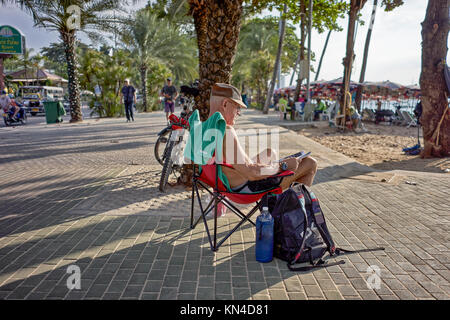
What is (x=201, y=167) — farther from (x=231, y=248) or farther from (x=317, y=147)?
(x=317, y=147)

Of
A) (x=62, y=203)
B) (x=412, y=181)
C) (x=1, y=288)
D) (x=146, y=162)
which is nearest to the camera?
(x=1, y=288)

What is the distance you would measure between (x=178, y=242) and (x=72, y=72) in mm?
16061

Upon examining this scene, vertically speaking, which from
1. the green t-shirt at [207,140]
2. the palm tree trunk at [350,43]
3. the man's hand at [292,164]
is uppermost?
the palm tree trunk at [350,43]

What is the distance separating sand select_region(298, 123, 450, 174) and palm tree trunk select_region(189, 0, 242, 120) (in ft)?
15.3

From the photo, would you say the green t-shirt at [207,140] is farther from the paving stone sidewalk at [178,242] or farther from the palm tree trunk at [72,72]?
the palm tree trunk at [72,72]

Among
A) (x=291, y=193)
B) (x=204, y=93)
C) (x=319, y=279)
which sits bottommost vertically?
(x=319, y=279)

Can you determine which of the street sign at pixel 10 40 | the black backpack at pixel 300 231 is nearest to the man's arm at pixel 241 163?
the black backpack at pixel 300 231

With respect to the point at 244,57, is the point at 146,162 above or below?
below

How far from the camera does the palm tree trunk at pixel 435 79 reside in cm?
794

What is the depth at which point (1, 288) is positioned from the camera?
248 cm

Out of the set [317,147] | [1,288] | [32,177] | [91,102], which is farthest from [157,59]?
[1,288]

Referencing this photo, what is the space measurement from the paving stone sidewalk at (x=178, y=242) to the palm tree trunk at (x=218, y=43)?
1.72 metres

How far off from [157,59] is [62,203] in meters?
25.7

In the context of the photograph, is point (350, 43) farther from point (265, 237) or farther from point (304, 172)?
point (265, 237)
